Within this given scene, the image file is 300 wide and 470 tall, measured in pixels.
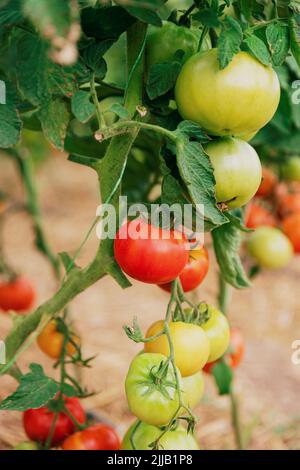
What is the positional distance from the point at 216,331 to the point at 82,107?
356 mm

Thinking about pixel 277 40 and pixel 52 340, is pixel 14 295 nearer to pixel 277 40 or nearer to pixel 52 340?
pixel 52 340

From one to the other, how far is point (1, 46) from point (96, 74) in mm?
131

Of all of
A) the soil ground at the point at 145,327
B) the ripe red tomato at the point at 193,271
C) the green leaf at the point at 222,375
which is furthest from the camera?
the soil ground at the point at 145,327

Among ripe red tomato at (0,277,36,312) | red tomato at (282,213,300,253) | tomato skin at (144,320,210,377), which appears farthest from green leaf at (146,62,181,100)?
ripe red tomato at (0,277,36,312)

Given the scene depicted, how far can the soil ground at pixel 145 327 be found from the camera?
174 centimetres

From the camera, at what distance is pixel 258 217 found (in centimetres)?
153

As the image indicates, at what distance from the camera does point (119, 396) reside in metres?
1.91

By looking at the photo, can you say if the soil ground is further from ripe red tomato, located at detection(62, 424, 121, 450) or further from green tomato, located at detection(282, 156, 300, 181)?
green tomato, located at detection(282, 156, 300, 181)

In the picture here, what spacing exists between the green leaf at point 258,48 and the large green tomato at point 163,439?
45 cm

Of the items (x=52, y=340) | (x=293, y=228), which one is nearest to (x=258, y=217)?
(x=293, y=228)

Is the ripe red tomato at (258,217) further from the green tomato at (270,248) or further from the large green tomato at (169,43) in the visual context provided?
the large green tomato at (169,43)

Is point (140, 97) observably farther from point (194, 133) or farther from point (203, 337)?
→ point (203, 337)

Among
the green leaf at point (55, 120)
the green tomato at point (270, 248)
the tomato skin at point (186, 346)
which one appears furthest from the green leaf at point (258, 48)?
the green tomato at point (270, 248)
